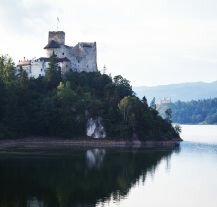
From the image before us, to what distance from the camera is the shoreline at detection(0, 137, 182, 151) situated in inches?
3771

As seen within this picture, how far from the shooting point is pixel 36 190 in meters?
50.4

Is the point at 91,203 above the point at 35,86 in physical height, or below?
below

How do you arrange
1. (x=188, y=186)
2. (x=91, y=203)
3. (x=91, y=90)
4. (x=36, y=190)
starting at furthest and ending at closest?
(x=91, y=90)
(x=188, y=186)
(x=36, y=190)
(x=91, y=203)

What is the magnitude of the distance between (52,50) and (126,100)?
74.1 feet


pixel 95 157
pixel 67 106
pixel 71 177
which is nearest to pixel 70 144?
pixel 67 106

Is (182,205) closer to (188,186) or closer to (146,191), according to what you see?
(146,191)

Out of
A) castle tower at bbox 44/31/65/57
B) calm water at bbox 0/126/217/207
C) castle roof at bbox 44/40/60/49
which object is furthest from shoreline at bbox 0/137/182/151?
castle roof at bbox 44/40/60/49

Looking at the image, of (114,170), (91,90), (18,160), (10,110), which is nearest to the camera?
(114,170)

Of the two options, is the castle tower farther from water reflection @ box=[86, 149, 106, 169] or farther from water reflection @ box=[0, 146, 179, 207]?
water reflection @ box=[0, 146, 179, 207]

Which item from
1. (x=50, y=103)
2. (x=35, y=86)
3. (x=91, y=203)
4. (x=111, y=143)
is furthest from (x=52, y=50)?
(x=91, y=203)

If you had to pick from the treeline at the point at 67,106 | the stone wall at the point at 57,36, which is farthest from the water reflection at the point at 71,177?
the stone wall at the point at 57,36

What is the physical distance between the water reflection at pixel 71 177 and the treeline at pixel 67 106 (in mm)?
16873

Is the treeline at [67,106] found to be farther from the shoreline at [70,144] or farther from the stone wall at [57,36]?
the stone wall at [57,36]

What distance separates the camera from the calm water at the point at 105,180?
47375 mm
